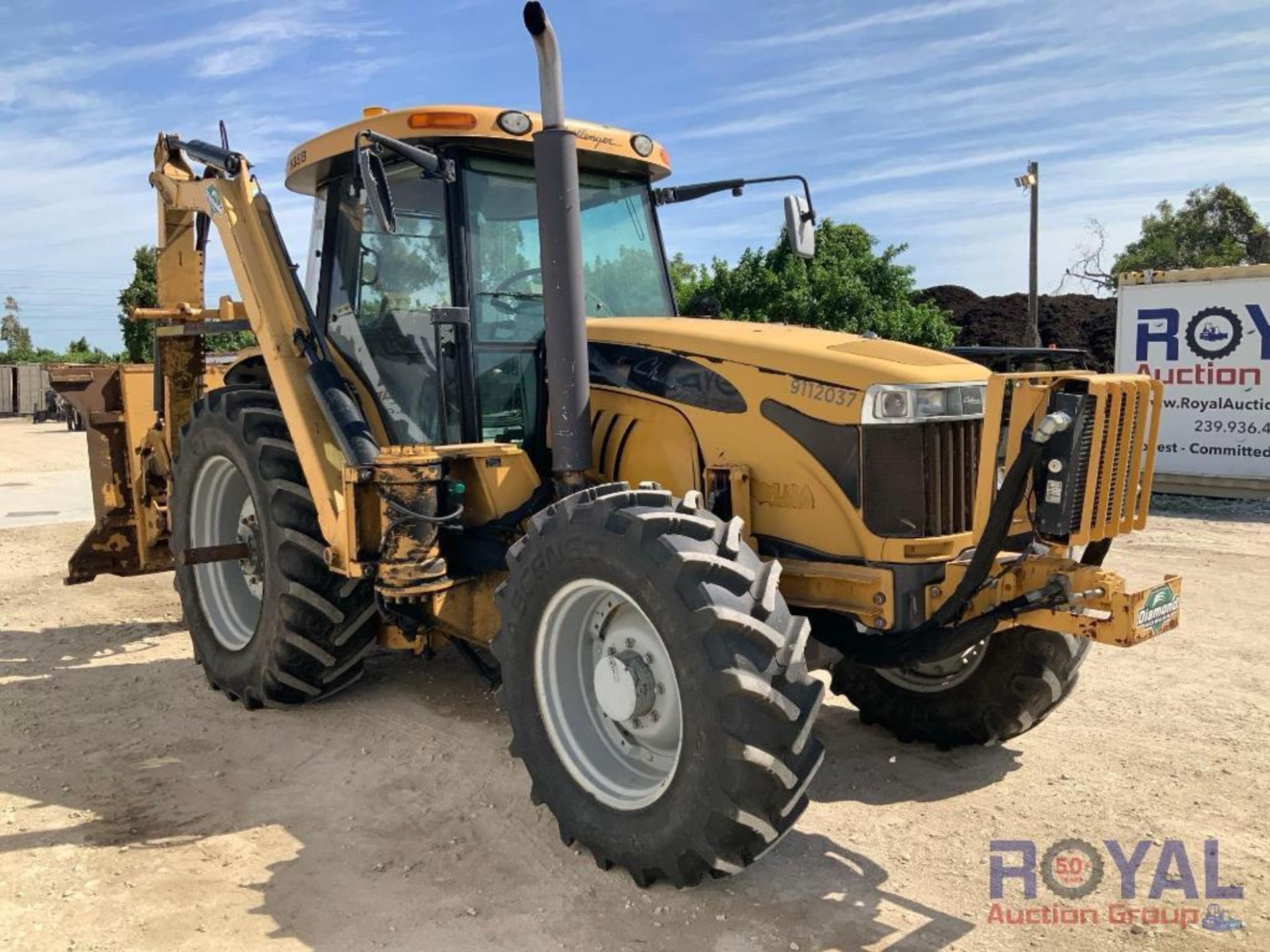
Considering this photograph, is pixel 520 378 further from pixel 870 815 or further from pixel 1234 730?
pixel 1234 730

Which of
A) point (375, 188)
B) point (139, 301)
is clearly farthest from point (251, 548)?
point (139, 301)

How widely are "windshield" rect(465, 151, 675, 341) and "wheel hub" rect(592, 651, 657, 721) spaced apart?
67.0 inches

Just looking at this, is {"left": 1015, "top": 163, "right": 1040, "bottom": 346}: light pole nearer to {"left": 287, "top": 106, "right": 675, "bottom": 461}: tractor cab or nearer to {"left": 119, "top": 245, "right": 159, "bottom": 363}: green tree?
{"left": 287, "top": 106, "right": 675, "bottom": 461}: tractor cab

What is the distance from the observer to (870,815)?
414cm

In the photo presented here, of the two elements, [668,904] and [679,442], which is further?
[679,442]

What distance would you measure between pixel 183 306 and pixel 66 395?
149cm

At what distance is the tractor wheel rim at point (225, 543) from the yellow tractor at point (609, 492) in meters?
0.02

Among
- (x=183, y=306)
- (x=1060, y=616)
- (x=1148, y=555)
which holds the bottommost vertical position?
(x=1148, y=555)

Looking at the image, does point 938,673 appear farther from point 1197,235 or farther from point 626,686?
point 1197,235

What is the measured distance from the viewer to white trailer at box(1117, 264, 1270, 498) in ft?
40.7

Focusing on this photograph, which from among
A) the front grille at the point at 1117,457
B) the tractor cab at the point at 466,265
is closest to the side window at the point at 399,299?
the tractor cab at the point at 466,265

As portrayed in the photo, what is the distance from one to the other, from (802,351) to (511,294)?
144 cm

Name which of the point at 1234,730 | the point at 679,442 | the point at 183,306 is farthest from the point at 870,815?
the point at 183,306

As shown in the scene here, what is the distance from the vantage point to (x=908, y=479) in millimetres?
3840
